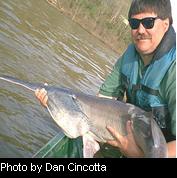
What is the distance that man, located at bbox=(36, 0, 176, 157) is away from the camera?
144 inches

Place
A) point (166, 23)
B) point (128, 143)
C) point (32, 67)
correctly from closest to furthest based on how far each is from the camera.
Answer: point (128, 143)
point (166, 23)
point (32, 67)

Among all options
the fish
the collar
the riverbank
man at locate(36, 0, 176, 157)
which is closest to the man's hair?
man at locate(36, 0, 176, 157)

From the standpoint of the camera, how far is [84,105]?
383 cm

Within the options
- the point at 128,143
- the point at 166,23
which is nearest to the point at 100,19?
the point at 166,23

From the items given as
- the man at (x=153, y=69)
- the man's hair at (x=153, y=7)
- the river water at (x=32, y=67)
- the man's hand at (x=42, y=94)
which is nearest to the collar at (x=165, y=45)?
the man at (x=153, y=69)

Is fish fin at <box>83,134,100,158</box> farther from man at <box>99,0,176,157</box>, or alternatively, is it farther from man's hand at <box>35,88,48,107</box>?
man's hand at <box>35,88,48,107</box>

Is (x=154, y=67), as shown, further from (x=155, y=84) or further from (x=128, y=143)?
(x=128, y=143)

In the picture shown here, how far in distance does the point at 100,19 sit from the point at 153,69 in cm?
2335

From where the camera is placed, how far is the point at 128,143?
361 centimetres

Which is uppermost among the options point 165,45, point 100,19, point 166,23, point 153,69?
point 166,23

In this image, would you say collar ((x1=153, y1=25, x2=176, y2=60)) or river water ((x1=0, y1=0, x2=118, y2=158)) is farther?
river water ((x1=0, y1=0, x2=118, y2=158))

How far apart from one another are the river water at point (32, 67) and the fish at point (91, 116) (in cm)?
216
